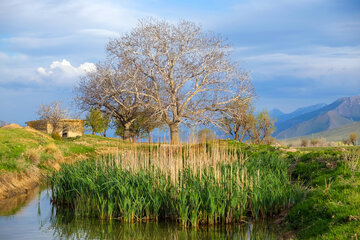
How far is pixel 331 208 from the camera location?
8.64 metres

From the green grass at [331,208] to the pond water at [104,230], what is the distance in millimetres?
843

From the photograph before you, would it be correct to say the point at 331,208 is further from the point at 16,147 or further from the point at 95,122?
the point at 95,122

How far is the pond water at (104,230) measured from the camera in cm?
941

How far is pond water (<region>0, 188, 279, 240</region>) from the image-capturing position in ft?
30.9

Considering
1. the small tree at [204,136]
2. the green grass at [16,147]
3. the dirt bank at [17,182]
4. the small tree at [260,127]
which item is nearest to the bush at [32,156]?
the green grass at [16,147]

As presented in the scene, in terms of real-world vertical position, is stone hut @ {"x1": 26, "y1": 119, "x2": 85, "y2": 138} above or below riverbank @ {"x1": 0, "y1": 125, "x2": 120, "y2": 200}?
→ above

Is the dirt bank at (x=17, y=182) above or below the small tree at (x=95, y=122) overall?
below

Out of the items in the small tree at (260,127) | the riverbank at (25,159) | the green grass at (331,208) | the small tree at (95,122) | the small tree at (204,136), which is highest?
the small tree at (95,122)

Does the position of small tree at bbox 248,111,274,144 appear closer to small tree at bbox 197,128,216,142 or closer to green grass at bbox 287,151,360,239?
small tree at bbox 197,128,216,142

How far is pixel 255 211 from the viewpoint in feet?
33.5

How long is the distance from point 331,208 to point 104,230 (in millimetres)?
5449

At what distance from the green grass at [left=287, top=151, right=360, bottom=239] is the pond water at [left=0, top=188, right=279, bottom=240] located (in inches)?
33.2

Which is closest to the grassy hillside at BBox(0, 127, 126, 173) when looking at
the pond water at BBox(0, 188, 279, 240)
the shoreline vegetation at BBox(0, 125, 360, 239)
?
the shoreline vegetation at BBox(0, 125, 360, 239)

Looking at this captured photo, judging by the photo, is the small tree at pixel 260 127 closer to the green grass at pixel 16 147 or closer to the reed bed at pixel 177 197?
the green grass at pixel 16 147
